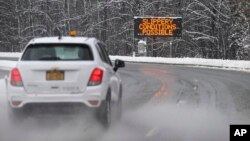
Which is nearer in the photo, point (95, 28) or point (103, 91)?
point (103, 91)

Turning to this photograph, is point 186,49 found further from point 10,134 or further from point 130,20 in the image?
point 10,134

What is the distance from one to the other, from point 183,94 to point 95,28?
175 ft

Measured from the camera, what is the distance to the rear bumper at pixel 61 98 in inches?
362

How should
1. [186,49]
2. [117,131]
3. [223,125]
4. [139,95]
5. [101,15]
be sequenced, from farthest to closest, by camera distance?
[101,15], [186,49], [139,95], [223,125], [117,131]

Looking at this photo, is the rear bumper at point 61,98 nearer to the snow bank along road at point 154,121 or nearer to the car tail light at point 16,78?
the car tail light at point 16,78

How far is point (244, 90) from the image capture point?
1992 centimetres

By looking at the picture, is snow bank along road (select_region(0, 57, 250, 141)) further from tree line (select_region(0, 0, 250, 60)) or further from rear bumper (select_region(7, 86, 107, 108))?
tree line (select_region(0, 0, 250, 60))

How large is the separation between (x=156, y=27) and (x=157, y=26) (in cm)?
14

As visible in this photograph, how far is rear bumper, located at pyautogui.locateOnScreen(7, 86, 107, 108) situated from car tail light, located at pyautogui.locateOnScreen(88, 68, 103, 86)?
0.31 ft

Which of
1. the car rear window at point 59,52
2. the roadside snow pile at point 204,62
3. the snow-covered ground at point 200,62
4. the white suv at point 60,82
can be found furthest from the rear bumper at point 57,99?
the roadside snow pile at point 204,62

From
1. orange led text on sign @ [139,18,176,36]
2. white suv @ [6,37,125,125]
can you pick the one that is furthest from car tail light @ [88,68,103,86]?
orange led text on sign @ [139,18,176,36]

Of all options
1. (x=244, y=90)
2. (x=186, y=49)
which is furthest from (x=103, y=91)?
(x=186, y=49)

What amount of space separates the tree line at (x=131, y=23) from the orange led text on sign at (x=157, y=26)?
7.94 feet

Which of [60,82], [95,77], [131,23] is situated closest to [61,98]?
[60,82]
